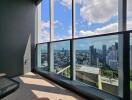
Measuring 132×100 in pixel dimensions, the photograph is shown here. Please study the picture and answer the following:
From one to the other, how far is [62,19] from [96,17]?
170 centimetres

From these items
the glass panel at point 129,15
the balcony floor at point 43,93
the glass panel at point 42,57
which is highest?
the glass panel at point 129,15

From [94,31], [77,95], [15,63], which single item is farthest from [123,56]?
[15,63]

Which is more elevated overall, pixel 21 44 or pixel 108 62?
pixel 21 44

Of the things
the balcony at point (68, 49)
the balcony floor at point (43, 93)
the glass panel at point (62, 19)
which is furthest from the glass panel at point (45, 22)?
the balcony floor at point (43, 93)

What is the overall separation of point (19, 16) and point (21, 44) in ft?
3.19

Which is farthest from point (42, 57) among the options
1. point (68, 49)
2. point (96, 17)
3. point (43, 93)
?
point (96, 17)

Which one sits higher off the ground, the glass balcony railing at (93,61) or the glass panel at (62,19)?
the glass panel at (62,19)

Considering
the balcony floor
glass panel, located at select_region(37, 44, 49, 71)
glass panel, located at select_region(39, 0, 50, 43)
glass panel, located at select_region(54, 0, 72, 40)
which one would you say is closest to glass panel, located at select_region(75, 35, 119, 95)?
the balcony floor

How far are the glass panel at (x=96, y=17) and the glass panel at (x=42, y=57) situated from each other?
191 centimetres

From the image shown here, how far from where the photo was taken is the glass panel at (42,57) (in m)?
5.77

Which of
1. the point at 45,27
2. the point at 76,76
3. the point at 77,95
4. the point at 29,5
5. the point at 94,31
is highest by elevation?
the point at 29,5

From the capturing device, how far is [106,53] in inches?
117

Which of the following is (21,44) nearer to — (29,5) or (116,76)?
(29,5)

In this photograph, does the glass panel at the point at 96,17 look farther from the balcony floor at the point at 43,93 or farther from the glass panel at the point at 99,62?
the balcony floor at the point at 43,93
